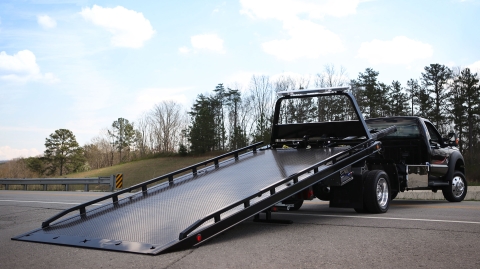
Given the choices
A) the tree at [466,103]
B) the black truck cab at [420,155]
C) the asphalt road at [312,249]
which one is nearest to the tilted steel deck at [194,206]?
the asphalt road at [312,249]

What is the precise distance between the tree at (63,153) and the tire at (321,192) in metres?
90.8

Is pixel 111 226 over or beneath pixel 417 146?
beneath

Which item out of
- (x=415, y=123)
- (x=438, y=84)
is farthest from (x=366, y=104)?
(x=415, y=123)

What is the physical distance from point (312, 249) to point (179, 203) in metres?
2.14

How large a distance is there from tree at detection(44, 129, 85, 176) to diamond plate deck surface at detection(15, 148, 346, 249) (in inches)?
3562

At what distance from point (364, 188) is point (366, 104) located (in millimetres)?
49989

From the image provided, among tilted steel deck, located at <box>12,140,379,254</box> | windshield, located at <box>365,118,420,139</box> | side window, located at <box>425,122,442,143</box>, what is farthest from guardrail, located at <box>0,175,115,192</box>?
side window, located at <box>425,122,442,143</box>

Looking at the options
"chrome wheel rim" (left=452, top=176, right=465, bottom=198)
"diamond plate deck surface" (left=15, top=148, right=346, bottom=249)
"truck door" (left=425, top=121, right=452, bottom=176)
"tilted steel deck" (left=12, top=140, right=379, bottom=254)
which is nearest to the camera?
"tilted steel deck" (left=12, top=140, right=379, bottom=254)

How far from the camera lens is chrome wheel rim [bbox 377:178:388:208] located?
817 centimetres

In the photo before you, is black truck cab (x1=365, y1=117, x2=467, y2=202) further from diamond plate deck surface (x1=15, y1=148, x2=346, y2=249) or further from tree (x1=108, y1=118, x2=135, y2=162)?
tree (x1=108, y1=118, x2=135, y2=162)

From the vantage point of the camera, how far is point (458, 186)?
36.7ft

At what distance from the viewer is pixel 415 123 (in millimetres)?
10492

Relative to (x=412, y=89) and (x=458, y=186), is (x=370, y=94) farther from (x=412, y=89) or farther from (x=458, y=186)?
(x=458, y=186)

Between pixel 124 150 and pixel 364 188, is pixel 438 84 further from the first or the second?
pixel 124 150
